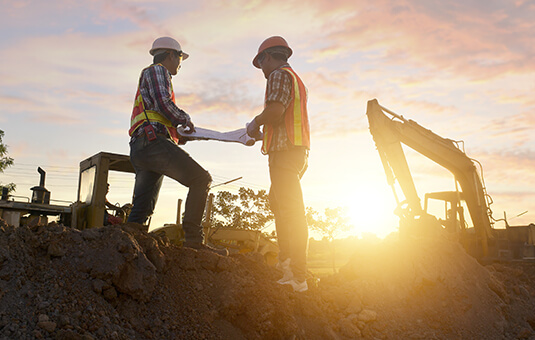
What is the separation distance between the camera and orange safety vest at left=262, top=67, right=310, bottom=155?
179 inches

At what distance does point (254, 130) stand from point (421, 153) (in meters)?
8.62

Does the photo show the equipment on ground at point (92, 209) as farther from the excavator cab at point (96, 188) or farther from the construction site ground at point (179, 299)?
the construction site ground at point (179, 299)

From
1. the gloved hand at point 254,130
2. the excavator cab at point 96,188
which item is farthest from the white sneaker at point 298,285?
the excavator cab at point 96,188

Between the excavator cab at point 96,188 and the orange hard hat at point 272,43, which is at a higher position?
the orange hard hat at point 272,43

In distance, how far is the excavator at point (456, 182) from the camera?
11430 mm

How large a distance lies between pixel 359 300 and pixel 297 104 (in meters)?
2.11

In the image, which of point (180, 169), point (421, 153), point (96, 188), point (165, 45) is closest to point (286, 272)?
point (180, 169)

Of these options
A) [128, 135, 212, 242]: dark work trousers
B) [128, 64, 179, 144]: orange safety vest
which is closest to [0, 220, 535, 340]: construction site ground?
[128, 135, 212, 242]: dark work trousers

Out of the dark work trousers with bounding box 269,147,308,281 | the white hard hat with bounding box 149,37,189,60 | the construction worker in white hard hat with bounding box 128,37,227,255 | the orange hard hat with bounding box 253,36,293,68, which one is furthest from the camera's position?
the white hard hat with bounding box 149,37,189,60

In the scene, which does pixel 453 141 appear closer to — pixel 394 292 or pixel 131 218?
pixel 394 292

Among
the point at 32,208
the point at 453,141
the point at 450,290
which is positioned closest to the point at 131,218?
the point at 450,290

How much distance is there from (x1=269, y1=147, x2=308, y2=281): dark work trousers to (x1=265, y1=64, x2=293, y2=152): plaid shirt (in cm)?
8

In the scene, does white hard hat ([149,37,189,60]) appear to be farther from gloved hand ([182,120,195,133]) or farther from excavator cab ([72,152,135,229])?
excavator cab ([72,152,135,229])

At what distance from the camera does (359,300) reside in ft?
16.3
